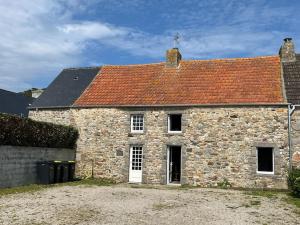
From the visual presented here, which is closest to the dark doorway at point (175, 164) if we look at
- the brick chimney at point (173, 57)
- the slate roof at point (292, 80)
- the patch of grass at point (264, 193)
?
the patch of grass at point (264, 193)

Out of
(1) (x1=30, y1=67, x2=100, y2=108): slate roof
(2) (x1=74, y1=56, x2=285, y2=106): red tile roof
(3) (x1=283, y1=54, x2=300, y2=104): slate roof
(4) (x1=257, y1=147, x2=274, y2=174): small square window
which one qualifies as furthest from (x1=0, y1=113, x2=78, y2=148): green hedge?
(3) (x1=283, y1=54, x2=300, y2=104): slate roof

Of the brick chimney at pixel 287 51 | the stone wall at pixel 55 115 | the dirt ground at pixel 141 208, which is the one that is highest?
the brick chimney at pixel 287 51

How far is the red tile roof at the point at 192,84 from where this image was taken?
18812mm

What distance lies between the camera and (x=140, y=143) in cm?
1945

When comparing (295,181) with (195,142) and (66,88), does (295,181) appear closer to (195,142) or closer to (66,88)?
(195,142)

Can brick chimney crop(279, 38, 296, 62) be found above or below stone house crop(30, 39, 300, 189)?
above

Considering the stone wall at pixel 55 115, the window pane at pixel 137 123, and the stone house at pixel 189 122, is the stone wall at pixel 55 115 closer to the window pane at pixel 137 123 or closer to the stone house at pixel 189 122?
the stone house at pixel 189 122

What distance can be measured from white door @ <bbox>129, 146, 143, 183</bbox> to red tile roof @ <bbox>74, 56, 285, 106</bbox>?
2637 mm

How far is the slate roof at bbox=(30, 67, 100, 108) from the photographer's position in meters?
22.8

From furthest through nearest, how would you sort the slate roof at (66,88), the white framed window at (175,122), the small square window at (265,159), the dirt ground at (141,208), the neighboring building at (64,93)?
1. the slate roof at (66,88)
2. the neighboring building at (64,93)
3. the white framed window at (175,122)
4. the small square window at (265,159)
5. the dirt ground at (141,208)

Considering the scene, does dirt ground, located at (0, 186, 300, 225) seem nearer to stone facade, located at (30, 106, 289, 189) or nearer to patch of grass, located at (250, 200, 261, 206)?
patch of grass, located at (250, 200, 261, 206)

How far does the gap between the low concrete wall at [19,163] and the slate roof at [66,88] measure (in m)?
4.62

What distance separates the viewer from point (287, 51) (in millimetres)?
20281

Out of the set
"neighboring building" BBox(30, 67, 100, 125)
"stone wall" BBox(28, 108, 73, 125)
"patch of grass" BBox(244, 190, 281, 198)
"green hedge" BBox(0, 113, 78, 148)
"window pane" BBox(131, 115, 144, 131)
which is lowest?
"patch of grass" BBox(244, 190, 281, 198)
